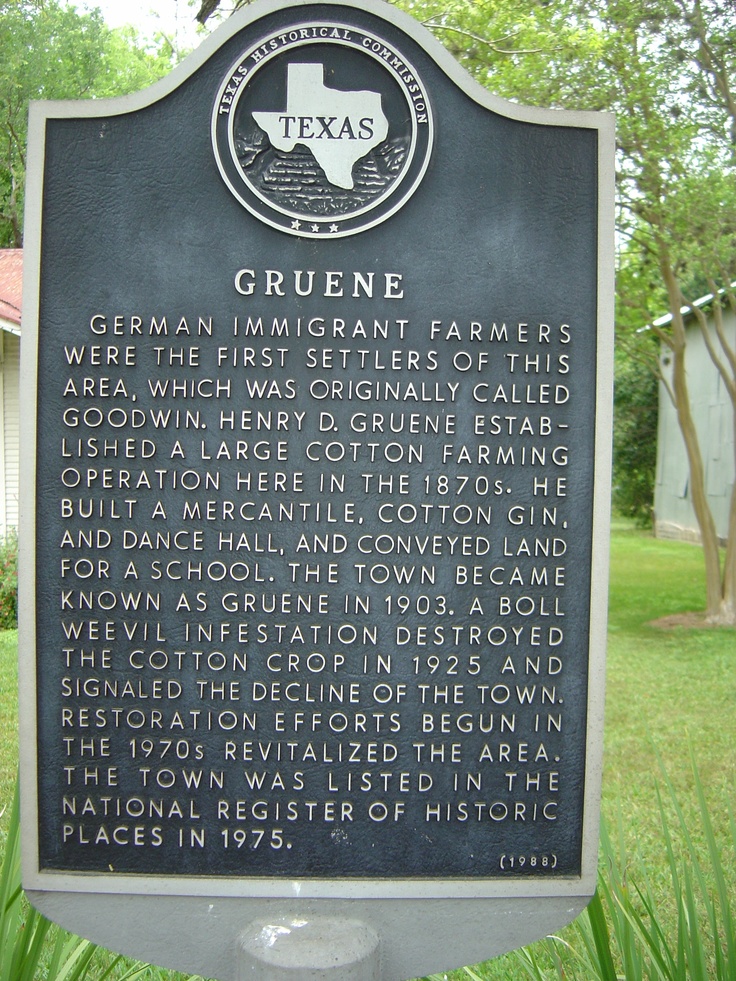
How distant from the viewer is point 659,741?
779 centimetres

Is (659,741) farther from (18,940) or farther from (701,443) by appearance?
(701,443)

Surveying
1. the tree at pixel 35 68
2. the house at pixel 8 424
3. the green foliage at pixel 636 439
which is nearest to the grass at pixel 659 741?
the house at pixel 8 424

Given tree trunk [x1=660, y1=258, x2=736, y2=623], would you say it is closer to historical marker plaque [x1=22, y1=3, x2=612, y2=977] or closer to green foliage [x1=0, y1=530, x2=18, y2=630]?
green foliage [x1=0, y1=530, x2=18, y2=630]

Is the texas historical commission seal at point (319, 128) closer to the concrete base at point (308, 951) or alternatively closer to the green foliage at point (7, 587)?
the concrete base at point (308, 951)

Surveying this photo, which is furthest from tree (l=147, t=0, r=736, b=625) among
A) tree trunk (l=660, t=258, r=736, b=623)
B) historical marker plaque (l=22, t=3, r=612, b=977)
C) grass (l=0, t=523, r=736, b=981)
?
historical marker plaque (l=22, t=3, r=612, b=977)

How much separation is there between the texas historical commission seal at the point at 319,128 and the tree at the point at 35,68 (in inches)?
614

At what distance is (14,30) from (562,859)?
1940 centimetres

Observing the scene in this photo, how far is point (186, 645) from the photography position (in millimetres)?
2762

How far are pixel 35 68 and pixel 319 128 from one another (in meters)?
18.3

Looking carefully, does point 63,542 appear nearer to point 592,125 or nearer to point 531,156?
point 531,156

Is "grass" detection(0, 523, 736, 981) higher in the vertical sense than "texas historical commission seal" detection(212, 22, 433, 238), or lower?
lower

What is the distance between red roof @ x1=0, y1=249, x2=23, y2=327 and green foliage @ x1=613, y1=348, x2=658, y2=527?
768 inches

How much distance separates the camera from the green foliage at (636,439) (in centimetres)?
2919

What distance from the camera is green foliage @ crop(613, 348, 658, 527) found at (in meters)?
29.2
